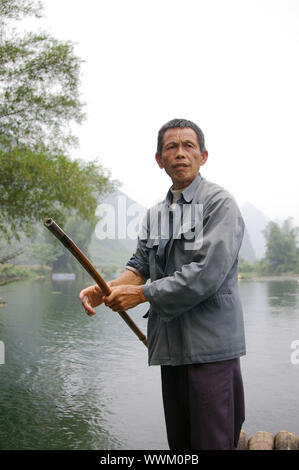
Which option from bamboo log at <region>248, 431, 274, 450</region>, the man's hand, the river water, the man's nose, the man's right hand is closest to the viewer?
the man's hand

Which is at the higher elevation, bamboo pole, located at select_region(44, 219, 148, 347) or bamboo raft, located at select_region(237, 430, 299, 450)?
bamboo pole, located at select_region(44, 219, 148, 347)

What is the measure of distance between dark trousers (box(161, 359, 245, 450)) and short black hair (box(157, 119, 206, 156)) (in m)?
0.84

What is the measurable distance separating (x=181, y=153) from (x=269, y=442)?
221cm

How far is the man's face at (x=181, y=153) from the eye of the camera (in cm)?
190

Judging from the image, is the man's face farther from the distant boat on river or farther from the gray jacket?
the distant boat on river

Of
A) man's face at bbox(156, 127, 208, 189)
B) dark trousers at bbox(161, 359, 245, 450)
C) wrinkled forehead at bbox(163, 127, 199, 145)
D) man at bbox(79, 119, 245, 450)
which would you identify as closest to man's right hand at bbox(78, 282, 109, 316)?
man at bbox(79, 119, 245, 450)

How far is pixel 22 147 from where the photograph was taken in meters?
11.8

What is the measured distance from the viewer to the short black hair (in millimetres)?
1921

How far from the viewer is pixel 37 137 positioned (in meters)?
12.9

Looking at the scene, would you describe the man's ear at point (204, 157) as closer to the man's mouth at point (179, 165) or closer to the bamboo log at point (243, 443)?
the man's mouth at point (179, 165)
